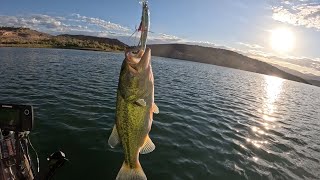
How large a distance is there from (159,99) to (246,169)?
1409cm

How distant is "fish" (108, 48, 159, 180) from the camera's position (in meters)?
3.60

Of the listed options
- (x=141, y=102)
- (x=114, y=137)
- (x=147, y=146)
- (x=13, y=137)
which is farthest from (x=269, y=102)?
(x=141, y=102)

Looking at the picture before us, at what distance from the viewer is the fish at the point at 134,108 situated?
11.8ft

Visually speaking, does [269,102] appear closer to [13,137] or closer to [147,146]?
[13,137]

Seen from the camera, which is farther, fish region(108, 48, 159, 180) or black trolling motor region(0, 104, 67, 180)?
black trolling motor region(0, 104, 67, 180)

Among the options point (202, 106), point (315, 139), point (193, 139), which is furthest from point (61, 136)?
point (315, 139)

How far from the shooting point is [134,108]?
3990mm

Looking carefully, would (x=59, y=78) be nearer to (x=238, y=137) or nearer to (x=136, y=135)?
(x=238, y=137)

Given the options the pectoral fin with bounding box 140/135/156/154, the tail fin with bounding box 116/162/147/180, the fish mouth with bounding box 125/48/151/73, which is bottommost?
the tail fin with bounding box 116/162/147/180

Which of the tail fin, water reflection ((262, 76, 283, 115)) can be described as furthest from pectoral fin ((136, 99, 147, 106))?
water reflection ((262, 76, 283, 115))

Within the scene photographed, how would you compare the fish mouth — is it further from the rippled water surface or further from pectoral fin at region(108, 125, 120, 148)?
the rippled water surface

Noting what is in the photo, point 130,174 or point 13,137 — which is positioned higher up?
point 130,174

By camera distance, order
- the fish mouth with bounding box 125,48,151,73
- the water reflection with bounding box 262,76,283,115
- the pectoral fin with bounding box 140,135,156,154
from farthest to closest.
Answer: the water reflection with bounding box 262,76,283,115, the pectoral fin with bounding box 140,135,156,154, the fish mouth with bounding box 125,48,151,73

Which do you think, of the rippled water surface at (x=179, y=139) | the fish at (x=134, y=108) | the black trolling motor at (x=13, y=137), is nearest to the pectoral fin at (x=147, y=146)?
the fish at (x=134, y=108)
